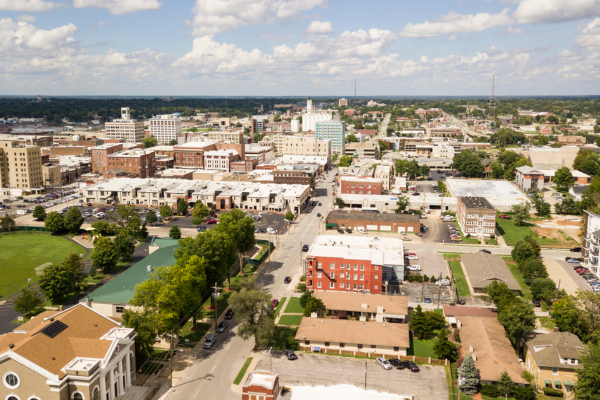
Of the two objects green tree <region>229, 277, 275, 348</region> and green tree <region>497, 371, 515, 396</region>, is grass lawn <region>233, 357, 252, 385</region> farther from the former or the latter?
green tree <region>497, 371, 515, 396</region>

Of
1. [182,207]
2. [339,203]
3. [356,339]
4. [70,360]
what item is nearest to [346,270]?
[356,339]

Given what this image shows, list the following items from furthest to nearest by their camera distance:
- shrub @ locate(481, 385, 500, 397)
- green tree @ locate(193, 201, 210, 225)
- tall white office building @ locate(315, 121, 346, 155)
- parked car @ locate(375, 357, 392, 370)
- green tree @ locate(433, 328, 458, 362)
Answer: tall white office building @ locate(315, 121, 346, 155)
green tree @ locate(193, 201, 210, 225)
green tree @ locate(433, 328, 458, 362)
parked car @ locate(375, 357, 392, 370)
shrub @ locate(481, 385, 500, 397)

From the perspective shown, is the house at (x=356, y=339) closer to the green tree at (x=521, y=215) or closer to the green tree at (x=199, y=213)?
the green tree at (x=199, y=213)

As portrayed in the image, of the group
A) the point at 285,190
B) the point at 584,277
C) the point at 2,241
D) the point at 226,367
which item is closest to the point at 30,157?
the point at 2,241

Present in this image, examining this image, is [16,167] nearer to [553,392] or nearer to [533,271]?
[533,271]

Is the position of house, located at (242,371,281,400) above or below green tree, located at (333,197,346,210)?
below

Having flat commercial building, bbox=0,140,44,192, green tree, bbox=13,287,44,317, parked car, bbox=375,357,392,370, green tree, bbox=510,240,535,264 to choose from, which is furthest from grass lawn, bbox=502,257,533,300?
flat commercial building, bbox=0,140,44,192
